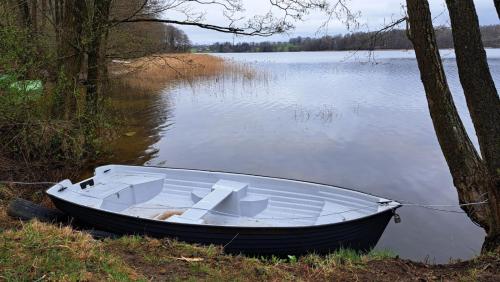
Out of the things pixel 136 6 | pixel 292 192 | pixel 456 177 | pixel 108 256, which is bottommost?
pixel 292 192

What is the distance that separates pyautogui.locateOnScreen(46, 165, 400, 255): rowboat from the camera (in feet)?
19.1

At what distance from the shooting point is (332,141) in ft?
46.2

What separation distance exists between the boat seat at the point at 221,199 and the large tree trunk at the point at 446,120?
131 inches

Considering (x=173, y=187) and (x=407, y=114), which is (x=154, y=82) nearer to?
(x=407, y=114)

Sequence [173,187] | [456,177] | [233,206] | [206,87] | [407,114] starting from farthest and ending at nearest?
[206,87] → [407,114] → [173,187] → [233,206] → [456,177]

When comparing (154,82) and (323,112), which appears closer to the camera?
(323,112)

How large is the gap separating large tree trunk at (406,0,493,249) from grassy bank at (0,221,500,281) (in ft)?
2.38

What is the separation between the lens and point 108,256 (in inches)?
144

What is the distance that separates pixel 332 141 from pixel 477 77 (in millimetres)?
10033

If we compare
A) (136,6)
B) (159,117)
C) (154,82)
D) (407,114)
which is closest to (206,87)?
(154,82)

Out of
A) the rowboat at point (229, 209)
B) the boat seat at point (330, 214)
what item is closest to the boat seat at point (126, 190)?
the rowboat at point (229, 209)

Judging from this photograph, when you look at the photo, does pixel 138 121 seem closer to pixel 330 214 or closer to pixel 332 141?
pixel 332 141

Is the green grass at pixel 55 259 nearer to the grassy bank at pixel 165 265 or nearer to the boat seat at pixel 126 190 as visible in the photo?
the grassy bank at pixel 165 265

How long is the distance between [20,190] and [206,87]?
19.5 m
